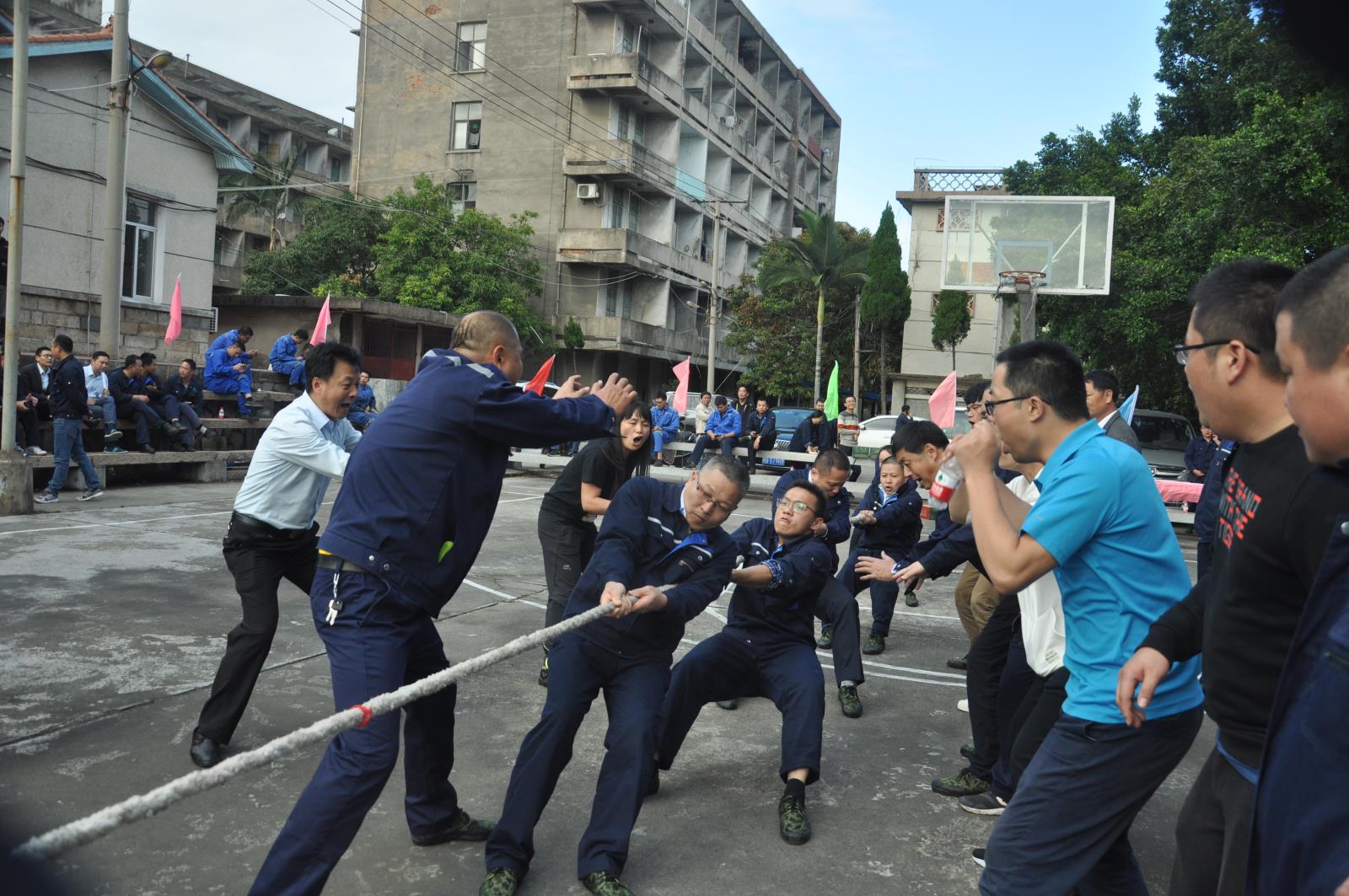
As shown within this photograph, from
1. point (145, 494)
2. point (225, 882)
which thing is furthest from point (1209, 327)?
point (145, 494)

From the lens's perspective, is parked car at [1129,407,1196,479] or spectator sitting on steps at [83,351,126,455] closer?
spectator sitting on steps at [83,351,126,455]

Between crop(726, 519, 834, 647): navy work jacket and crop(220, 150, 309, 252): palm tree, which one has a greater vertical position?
crop(220, 150, 309, 252): palm tree

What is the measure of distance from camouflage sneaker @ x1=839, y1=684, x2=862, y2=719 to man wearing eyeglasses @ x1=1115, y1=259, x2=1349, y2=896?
3446mm

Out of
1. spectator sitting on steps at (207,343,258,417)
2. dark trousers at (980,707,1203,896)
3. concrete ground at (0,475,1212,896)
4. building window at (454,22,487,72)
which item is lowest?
concrete ground at (0,475,1212,896)

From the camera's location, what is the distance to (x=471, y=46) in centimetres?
3762

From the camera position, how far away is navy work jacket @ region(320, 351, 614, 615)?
3.45 m

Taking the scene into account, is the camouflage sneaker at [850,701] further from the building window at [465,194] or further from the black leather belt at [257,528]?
the building window at [465,194]

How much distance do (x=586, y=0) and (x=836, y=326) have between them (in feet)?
49.6

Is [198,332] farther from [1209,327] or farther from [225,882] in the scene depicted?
[1209,327]

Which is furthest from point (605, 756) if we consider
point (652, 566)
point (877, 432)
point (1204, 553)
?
point (877, 432)

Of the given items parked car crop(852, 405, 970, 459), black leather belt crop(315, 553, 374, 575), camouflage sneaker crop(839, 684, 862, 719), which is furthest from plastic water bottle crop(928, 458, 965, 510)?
parked car crop(852, 405, 970, 459)

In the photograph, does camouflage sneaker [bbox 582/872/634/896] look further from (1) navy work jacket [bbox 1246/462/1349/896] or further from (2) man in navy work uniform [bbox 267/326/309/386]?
(2) man in navy work uniform [bbox 267/326/309/386]

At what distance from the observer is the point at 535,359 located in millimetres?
35719

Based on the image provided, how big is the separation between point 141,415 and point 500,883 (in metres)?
13.0
